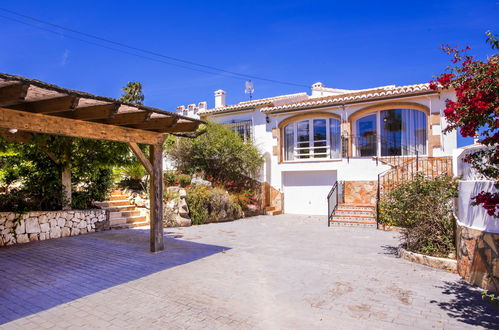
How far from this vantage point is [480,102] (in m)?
3.62

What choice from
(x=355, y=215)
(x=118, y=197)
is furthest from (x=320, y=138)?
(x=118, y=197)

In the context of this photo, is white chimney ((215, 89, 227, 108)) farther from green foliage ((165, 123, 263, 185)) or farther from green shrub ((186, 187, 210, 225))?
green shrub ((186, 187, 210, 225))

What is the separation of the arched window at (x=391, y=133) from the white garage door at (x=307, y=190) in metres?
2.18

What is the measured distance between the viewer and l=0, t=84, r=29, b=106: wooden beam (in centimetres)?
439

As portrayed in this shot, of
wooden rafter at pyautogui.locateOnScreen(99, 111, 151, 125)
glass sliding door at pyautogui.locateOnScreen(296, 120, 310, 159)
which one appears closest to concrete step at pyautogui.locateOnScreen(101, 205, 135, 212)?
wooden rafter at pyautogui.locateOnScreen(99, 111, 151, 125)

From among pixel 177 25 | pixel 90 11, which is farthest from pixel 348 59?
pixel 90 11

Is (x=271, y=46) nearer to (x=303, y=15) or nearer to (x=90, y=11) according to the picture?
(x=303, y=15)

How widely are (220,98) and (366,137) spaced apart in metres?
11.2

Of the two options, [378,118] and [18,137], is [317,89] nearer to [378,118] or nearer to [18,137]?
[378,118]

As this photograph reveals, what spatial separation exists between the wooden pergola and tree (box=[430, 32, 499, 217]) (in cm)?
505

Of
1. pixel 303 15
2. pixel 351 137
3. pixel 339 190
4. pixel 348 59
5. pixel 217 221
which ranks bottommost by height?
pixel 217 221

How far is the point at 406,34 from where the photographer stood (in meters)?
14.4

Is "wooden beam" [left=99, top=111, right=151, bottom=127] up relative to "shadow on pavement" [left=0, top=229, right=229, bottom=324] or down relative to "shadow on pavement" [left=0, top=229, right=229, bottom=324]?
up

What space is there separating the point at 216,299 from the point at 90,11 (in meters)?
16.4
